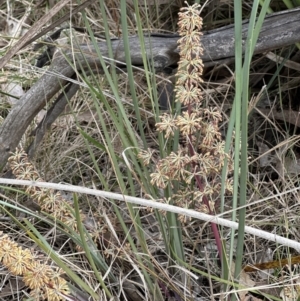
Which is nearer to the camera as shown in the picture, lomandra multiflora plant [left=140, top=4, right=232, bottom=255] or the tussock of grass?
lomandra multiflora plant [left=140, top=4, right=232, bottom=255]

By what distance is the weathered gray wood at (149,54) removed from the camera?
1186 millimetres

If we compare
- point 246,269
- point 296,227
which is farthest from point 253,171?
point 246,269

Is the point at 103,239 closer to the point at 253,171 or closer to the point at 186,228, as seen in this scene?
the point at 186,228

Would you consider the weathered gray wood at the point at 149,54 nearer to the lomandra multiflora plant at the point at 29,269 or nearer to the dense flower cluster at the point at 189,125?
the dense flower cluster at the point at 189,125

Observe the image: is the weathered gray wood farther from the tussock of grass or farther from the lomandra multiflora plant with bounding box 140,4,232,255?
the lomandra multiflora plant with bounding box 140,4,232,255

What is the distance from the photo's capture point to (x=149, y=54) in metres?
1.21

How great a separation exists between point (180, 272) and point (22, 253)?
1.02 feet

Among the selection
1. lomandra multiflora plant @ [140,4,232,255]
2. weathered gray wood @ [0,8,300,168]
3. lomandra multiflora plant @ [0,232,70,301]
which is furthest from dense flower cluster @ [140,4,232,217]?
weathered gray wood @ [0,8,300,168]

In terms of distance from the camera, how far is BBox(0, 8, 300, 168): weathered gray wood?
119 centimetres

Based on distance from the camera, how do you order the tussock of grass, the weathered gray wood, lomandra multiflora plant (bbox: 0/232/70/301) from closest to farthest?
lomandra multiflora plant (bbox: 0/232/70/301) → the tussock of grass → the weathered gray wood

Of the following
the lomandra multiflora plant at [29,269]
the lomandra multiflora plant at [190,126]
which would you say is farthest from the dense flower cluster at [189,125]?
the lomandra multiflora plant at [29,269]

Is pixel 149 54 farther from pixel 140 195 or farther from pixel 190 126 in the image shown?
pixel 190 126

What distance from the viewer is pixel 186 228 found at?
1.09m

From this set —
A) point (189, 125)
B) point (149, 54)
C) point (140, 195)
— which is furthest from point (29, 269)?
point (149, 54)
